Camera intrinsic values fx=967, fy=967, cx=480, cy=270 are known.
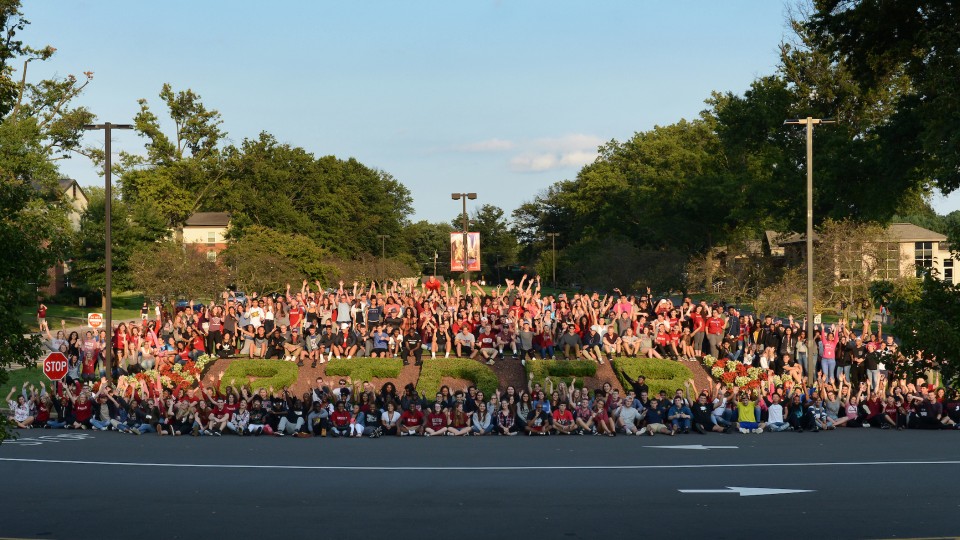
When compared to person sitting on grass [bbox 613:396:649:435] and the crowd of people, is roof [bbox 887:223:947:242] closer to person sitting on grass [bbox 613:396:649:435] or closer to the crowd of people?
the crowd of people

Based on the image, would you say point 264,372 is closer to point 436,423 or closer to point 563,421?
point 436,423

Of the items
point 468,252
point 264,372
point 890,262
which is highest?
point 468,252

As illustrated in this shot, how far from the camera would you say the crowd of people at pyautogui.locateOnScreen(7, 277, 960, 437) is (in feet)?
Result: 75.4

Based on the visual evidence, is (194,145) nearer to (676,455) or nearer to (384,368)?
(384,368)

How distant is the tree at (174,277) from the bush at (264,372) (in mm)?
29500

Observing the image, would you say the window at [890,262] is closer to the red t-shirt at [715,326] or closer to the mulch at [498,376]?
the red t-shirt at [715,326]

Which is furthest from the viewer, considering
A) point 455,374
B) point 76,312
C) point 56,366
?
point 76,312

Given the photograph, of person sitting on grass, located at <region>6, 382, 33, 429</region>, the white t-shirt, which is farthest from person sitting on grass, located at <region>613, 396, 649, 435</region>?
person sitting on grass, located at <region>6, 382, 33, 429</region>

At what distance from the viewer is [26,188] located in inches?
454

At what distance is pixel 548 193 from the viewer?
14075 centimetres

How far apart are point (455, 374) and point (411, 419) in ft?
15.8

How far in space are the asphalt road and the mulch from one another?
18.3ft

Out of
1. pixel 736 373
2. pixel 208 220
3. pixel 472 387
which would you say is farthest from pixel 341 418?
pixel 208 220

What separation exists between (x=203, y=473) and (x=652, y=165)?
7955 centimetres
